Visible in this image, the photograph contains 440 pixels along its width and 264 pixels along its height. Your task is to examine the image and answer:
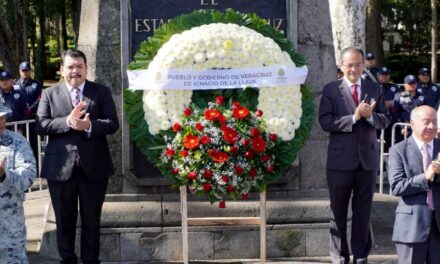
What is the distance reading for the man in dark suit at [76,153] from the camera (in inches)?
254

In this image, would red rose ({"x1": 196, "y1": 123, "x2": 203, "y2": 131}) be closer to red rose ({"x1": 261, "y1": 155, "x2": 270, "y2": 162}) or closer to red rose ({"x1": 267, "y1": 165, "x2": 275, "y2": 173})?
red rose ({"x1": 261, "y1": 155, "x2": 270, "y2": 162})

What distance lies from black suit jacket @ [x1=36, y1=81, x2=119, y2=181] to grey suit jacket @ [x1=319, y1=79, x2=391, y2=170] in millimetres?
1913

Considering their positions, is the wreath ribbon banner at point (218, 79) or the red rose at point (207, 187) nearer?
the red rose at point (207, 187)

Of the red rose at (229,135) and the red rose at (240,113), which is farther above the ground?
the red rose at (240,113)

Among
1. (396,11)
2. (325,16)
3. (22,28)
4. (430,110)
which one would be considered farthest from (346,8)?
(396,11)

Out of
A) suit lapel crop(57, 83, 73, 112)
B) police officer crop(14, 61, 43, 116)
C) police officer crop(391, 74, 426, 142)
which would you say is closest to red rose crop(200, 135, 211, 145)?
suit lapel crop(57, 83, 73, 112)

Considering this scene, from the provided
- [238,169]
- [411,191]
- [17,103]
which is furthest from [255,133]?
[17,103]

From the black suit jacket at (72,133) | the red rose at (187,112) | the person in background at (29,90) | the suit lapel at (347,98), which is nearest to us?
the red rose at (187,112)

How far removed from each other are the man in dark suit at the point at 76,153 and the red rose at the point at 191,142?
28.6 inches

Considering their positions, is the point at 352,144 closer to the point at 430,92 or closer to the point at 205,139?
the point at 205,139

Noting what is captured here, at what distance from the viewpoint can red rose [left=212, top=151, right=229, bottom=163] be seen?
242 inches

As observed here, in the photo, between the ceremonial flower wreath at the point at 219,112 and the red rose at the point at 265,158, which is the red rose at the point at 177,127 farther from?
the red rose at the point at 265,158

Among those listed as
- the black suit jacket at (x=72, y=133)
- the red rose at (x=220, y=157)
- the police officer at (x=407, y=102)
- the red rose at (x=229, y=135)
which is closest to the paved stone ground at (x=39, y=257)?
the black suit jacket at (x=72, y=133)

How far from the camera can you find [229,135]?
20.2 feet
